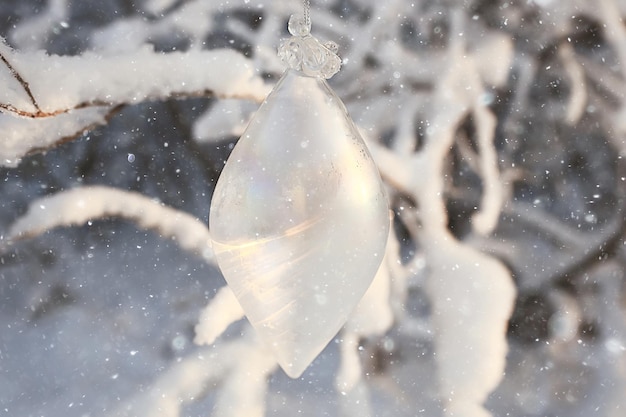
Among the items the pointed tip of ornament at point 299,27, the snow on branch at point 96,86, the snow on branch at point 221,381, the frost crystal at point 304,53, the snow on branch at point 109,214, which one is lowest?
the snow on branch at point 221,381

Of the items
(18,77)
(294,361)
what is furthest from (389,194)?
(18,77)

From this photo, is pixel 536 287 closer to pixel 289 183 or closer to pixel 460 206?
pixel 460 206

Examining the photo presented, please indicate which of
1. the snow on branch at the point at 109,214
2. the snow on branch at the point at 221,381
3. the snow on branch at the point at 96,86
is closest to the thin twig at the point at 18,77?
the snow on branch at the point at 96,86

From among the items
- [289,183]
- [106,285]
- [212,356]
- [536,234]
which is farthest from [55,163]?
[536,234]

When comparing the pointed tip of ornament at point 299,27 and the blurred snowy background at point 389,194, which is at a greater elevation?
the pointed tip of ornament at point 299,27

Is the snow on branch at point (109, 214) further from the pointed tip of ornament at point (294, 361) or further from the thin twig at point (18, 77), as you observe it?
the pointed tip of ornament at point (294, 361)

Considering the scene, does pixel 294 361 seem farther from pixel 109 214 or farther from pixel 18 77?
pixel 18 77

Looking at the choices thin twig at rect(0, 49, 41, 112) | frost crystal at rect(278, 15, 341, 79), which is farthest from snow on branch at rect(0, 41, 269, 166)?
frost crystal at rect(278, 15, 341, 79)

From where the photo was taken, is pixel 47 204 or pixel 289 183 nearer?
pixel 289 183
